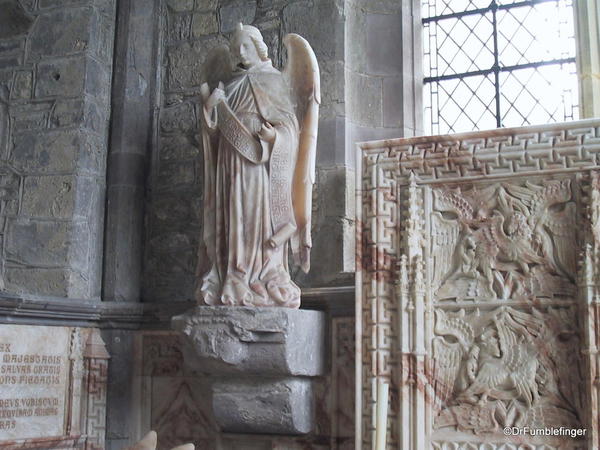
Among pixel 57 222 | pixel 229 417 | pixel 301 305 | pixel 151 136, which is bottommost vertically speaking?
pixel 229 417

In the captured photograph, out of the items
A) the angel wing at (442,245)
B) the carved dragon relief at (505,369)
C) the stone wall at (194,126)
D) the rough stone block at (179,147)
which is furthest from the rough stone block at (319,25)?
the carved dragon relief at (505,369)

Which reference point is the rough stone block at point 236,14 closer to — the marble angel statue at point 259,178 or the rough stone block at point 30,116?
the marble angel statue at point 259,178

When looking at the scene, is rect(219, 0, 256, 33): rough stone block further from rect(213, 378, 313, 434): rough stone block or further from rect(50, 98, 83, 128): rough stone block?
rect(213, 378, 313, 434): rough stone block

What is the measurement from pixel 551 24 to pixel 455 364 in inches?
96.8

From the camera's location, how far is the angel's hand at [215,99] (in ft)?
14.6

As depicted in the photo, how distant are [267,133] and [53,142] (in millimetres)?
1818

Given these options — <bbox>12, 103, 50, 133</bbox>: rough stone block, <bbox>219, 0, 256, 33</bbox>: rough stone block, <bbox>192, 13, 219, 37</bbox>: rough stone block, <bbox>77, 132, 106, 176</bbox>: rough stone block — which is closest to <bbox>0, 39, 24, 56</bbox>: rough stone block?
<bbox>12, 103, 50, 133</bbox>: rough stone block

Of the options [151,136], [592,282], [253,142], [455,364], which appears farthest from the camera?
[151,136]

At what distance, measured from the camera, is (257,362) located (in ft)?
13.7

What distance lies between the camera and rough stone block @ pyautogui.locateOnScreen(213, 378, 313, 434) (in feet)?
13.9

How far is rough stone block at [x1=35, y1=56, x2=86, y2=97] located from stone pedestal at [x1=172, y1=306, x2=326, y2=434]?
6.64ft

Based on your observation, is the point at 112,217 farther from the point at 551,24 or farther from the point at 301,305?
the point at 551,24

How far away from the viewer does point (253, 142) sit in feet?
14.3

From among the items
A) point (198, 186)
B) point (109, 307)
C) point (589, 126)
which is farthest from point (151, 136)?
point (589, 126)
